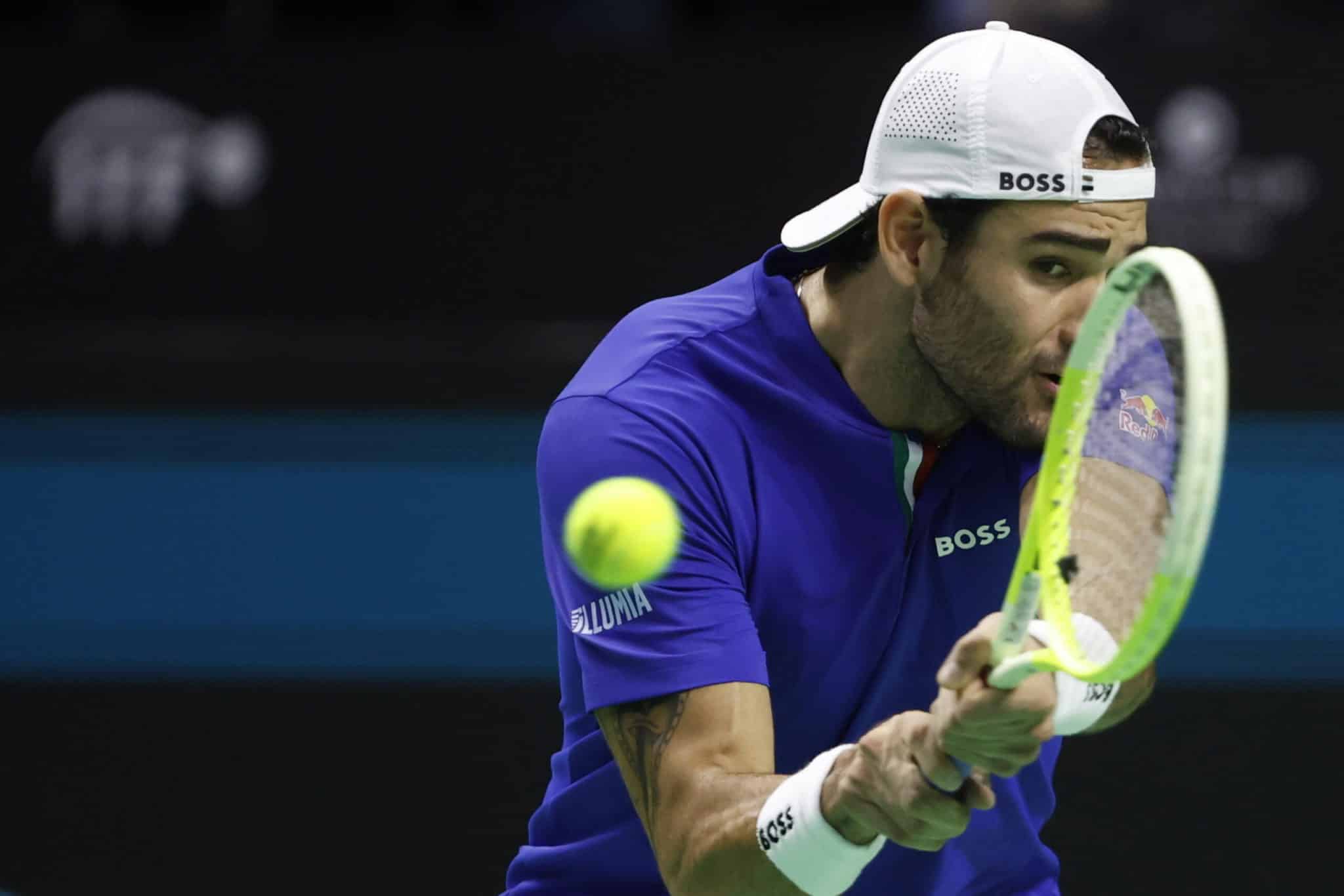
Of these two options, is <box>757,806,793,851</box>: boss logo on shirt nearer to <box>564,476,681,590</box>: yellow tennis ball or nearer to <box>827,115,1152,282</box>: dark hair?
<box>564,476,681,590</box>: yellow tennis ball

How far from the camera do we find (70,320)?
15.6 ft

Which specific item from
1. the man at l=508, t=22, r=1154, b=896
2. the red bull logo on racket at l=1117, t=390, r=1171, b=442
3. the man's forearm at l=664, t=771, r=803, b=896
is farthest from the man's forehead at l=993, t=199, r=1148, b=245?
the man's forearm at l=664, t=771, r=803, b=896

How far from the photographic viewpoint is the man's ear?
8.17ft

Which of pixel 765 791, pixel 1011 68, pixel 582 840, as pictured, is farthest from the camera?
pixel 582 840

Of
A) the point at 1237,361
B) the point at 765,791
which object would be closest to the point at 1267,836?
the point at 1237,361

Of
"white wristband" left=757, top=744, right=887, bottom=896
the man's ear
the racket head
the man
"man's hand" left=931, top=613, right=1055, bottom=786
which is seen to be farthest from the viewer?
the man's ear

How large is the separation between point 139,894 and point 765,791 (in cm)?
310

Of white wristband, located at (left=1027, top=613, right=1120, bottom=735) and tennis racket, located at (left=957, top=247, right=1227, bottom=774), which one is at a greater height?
tennis racket, located at (left=957, top=247, right=1227, bottom=774)

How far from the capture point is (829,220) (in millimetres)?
2682

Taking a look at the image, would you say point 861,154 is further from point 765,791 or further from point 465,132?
point 765,791

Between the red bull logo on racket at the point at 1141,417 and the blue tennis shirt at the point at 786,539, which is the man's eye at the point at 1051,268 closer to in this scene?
the red bull logo on racket at the point at 1141,417

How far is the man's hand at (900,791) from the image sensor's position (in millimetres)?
1983

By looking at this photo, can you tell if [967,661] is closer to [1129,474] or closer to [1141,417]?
[1129,474]

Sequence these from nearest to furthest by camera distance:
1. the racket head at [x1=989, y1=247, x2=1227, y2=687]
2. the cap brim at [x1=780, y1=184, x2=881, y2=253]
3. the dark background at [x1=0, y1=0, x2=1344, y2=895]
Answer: the racket head at [x1=989, y1=247, x2=1227, y2=687] → the cap brim at [x1=780, y1=184, x2=881, y2=253] → the dark background at [x1=0, y1=0, x2=1344, y2=895]
